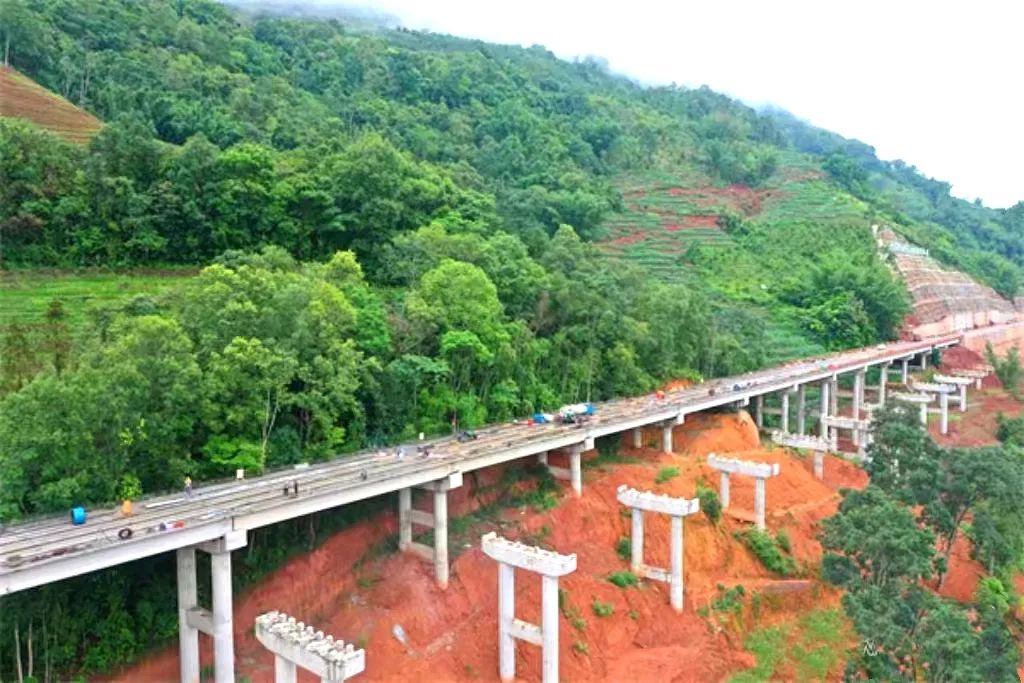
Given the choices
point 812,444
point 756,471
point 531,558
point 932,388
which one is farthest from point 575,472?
point 932,388

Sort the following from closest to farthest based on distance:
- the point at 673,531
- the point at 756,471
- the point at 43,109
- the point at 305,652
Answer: the point at 305,652, the point at 673,531, the point at 756,471, the point at 43,109

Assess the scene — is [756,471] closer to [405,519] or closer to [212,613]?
[405,519]

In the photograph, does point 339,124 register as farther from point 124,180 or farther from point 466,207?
point 124,180

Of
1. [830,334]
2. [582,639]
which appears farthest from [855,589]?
[830,334]

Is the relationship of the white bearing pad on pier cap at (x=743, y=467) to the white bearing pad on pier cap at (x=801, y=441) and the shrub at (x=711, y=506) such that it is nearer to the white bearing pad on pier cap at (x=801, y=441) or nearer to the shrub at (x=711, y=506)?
the shrub at (x=711, y=506)

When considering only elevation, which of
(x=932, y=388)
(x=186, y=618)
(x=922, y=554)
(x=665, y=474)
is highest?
(x=922, y=554)
